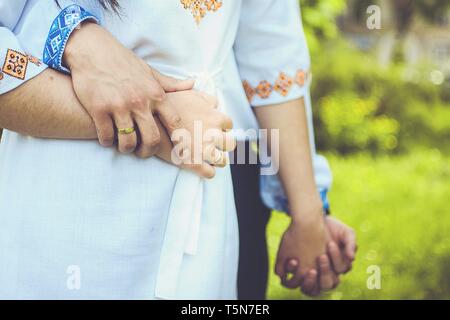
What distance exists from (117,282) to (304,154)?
1.53 feet

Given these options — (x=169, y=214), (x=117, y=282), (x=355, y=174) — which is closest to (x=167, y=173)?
(x=169, y=214)

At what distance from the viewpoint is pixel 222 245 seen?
1.08 m

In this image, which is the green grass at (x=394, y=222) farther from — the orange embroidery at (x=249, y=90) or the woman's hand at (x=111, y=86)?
the woman's hand at (x=111, y=86)

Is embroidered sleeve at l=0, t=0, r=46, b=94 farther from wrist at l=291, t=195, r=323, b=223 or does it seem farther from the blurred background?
the blurred background

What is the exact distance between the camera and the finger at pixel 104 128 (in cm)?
94

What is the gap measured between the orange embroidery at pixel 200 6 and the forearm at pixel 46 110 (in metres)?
A: 0.21

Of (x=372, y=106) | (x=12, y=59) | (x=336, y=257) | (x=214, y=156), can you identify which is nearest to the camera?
(x=12, y=59)

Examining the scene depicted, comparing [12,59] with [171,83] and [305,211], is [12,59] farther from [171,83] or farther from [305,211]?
[305,211]

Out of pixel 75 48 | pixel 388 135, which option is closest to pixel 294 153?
pixel 75 48

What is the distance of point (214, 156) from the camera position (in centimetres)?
102

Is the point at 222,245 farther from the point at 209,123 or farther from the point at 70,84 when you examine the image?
the point at 70,84

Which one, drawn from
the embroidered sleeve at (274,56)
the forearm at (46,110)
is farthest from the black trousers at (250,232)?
the forearm at (46,110)

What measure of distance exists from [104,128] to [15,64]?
152 millimetres

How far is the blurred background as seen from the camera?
3.14 meters
